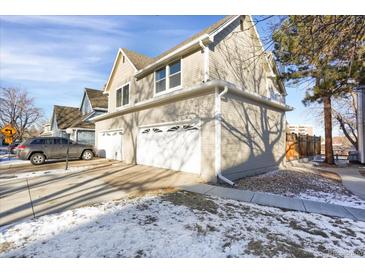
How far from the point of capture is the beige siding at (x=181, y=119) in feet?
23.5

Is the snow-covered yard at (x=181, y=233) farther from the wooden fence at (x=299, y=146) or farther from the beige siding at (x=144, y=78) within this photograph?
the wooden fence at (x=299, y=146)

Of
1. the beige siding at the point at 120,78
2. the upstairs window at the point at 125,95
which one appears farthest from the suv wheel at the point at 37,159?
the upstairs window at the point at 125,95

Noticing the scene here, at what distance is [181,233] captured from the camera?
10.5ft

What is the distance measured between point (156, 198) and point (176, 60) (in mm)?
6936

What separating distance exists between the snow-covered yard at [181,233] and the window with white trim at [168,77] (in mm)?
6568

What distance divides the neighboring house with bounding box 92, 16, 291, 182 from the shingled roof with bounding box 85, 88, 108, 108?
818 cm

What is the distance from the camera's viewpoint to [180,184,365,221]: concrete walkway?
4.41 meters

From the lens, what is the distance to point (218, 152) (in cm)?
693

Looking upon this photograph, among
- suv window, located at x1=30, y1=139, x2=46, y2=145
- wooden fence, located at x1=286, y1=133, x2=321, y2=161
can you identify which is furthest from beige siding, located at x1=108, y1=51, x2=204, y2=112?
wooden fence, located at x1=286, y1=133, x2=321, y2=161

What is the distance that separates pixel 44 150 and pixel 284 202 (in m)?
12.9

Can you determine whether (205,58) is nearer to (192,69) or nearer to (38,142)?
(192,69)

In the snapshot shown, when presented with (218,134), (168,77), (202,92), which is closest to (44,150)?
(168,77)

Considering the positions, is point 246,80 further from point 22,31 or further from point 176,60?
point 22,31

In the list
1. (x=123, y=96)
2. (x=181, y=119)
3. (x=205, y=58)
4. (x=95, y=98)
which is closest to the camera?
(x=205, y=58)
